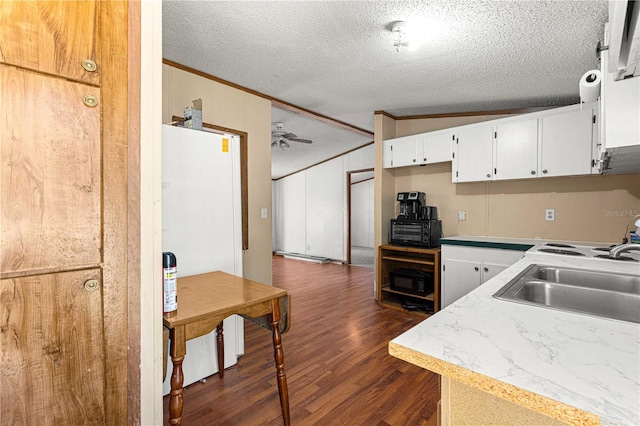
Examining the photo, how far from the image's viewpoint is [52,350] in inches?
38.5

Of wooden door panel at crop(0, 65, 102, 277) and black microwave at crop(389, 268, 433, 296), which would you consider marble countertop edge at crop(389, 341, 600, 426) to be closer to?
wooden door panel at crop(0, 65, 102, 277)

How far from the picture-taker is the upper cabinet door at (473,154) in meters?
3.37

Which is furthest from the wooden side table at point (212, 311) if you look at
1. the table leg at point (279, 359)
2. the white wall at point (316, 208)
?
the white wall at point (316, 208)

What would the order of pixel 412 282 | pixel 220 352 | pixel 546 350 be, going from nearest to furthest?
1. pixel 546 350
2. pixel 220 352
3. pixel 412 282

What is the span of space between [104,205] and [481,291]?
4.85 feet

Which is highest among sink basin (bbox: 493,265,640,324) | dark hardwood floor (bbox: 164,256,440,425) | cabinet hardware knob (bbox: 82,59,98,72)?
cabinet hardware knob (bbox: 82,59,98,72)

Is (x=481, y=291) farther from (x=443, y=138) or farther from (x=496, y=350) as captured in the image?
(x=443, y=138)

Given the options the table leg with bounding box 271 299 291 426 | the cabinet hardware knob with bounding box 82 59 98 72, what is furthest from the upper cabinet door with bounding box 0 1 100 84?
the table leg with bounding box 271 299 291 426

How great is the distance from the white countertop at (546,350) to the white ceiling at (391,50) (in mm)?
1783

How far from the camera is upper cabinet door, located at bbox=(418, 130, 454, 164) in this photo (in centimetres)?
364

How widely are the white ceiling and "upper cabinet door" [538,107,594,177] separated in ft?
1.11

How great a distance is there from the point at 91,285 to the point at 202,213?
1.13 meters

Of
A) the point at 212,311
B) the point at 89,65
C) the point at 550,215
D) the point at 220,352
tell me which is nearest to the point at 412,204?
the point at 550,215

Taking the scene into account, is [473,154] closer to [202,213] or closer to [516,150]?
[516,150]
